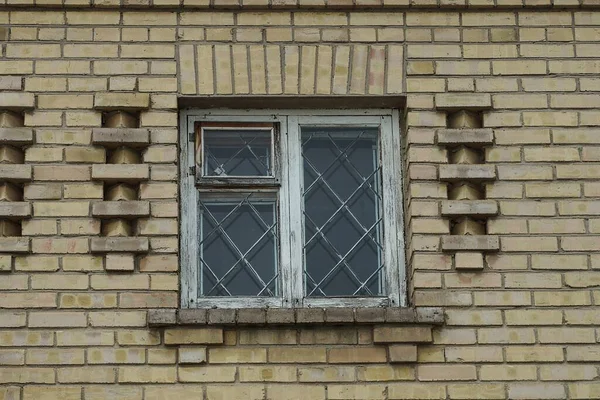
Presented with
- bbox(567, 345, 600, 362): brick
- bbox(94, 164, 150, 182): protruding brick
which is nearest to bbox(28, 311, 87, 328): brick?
bbox(94, 164, 150, 182): protruding brick

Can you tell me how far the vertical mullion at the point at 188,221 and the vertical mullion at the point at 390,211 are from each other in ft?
3.62

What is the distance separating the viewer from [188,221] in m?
8.49

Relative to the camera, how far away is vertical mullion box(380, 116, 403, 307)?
8438 millimetres

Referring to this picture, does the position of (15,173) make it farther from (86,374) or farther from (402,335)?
(402,335)

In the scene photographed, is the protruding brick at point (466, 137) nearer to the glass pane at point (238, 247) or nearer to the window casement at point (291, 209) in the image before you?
the window casement at point (291, 209)

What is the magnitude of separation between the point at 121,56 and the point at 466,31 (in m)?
2.05

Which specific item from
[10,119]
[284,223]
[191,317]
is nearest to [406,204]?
[284,223]

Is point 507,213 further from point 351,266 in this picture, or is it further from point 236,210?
point 236,210

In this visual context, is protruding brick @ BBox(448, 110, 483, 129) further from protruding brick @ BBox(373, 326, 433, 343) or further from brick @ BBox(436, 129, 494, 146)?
protruding brick @ BBox(373, 326, 433, 343)

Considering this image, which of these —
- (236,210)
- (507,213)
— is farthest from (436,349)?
(236,210)

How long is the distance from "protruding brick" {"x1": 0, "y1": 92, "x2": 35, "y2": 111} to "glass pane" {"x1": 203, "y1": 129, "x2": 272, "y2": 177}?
3.40ft

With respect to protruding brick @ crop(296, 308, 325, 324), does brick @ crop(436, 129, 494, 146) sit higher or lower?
higher

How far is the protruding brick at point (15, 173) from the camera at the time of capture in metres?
8.30

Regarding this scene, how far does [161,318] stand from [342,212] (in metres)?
1.29
